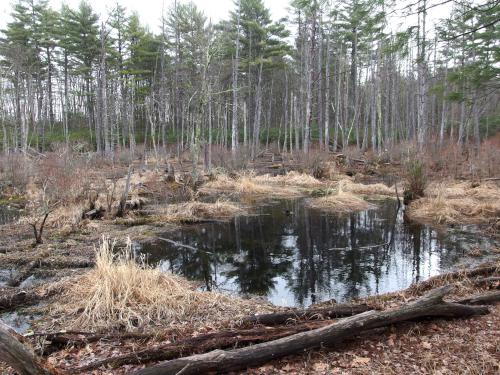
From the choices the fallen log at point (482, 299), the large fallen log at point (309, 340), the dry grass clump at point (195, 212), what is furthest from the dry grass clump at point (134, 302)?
the dry grass clump at point (195, 212)

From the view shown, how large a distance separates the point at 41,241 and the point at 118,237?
1613 millimetres

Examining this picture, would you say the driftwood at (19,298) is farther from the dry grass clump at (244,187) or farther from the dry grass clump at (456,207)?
the dry grass clump at (244,187)

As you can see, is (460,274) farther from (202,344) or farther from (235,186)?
(235,186)

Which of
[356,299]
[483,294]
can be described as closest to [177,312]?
[356,299]

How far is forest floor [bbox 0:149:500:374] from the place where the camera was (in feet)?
11.3

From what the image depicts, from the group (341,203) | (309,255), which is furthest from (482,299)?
(341,203)

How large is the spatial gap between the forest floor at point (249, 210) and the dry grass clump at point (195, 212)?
3cm

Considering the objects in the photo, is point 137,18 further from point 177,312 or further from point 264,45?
point 177,312

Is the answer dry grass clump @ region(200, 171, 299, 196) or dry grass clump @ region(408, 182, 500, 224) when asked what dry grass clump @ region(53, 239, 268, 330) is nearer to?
dry grass clump @ region(408, 182, 500, 224)

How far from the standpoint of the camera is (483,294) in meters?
4.73

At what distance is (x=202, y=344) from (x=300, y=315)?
1.18 m

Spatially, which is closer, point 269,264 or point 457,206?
point 269,264

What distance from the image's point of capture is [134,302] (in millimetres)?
4980

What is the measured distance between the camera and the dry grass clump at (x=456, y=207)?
10.5m
